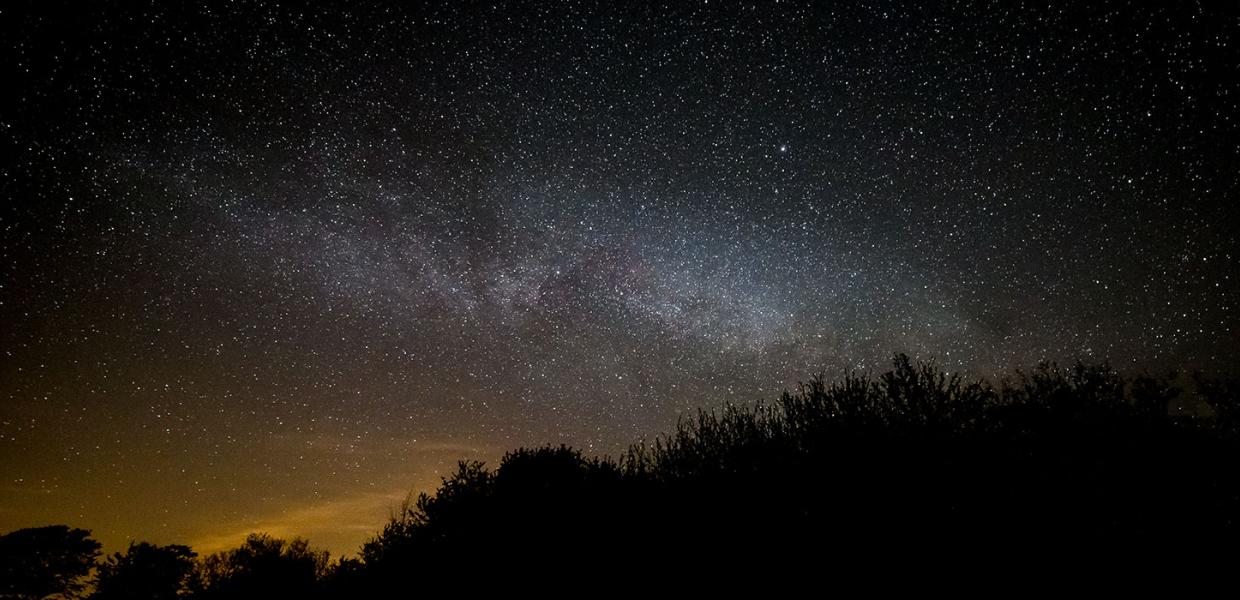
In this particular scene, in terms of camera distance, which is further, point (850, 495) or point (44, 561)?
point (44, 561)

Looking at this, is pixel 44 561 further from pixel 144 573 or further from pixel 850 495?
pixel 850 495

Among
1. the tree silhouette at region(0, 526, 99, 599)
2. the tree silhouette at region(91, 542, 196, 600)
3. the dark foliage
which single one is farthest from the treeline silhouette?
the tree silhouette at region(0, 526, 99, 599)

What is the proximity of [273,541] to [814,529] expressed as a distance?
28.5 meters

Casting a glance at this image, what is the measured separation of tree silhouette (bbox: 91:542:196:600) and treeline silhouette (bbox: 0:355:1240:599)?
366 inches

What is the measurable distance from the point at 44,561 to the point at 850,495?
3014 centimetres

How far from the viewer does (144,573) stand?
18531 mm

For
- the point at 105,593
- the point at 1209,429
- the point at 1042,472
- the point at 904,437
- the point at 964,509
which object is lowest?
the point at 105,593

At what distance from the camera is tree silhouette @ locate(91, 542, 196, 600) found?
17.7 meters

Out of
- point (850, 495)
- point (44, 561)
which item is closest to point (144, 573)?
point (44, 561)

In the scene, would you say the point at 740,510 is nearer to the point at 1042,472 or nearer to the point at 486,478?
the point at 1042,472

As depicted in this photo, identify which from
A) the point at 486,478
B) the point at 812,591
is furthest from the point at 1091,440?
the point at 486,478

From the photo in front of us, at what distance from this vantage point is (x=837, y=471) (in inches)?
312

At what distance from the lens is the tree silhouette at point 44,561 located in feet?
59.3

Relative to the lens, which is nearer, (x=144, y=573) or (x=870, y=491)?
(x=870, y=491)
